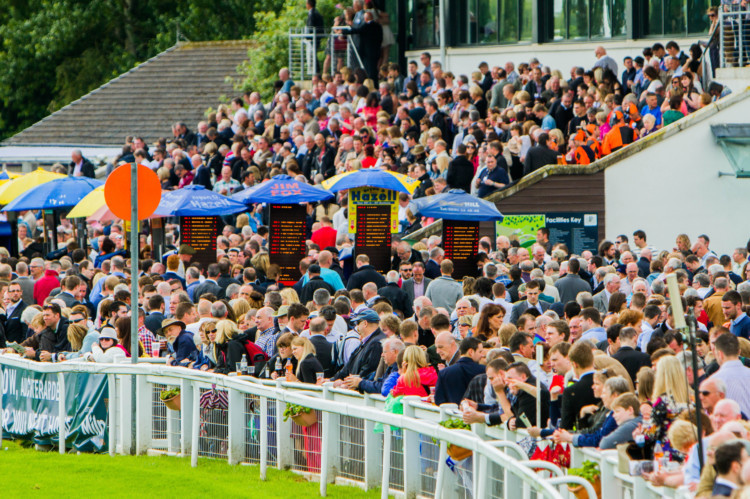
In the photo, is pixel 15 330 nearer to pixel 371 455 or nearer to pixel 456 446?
pixel 371 455

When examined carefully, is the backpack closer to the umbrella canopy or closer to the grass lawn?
the grass lawn

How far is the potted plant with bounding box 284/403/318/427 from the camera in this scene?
11820 mm

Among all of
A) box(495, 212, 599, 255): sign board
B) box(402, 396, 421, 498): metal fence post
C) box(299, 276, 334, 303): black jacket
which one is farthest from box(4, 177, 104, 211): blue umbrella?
box(402, 396, 421, 498): metal fence post

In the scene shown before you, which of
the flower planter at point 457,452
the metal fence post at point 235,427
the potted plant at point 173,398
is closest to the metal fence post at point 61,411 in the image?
the potted plant at point 173,398

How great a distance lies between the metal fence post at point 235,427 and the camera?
12609mm

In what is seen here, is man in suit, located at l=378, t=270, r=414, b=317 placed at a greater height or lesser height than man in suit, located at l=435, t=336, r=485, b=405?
greater

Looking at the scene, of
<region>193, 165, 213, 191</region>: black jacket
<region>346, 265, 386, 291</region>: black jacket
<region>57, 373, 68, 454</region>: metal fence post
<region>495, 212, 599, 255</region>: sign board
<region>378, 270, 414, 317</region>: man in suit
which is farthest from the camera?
<region>193, 165, 213, 191</region>: black jacket

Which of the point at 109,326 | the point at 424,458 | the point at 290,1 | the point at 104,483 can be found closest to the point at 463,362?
the point at 424,458

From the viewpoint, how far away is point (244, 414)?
1272cm

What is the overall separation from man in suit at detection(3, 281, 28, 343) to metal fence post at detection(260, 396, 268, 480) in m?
6.61

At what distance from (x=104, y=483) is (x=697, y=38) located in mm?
22112

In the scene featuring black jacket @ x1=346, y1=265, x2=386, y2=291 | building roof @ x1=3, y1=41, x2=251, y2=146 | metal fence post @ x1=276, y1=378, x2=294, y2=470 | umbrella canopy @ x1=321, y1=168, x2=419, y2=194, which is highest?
building roof @ x1=3, y1=41, x2=251, y2=146

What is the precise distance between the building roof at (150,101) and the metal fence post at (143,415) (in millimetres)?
28604

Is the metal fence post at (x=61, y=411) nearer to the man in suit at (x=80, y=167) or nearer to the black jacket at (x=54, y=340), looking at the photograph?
the black jacket at (x=54, y=340)
